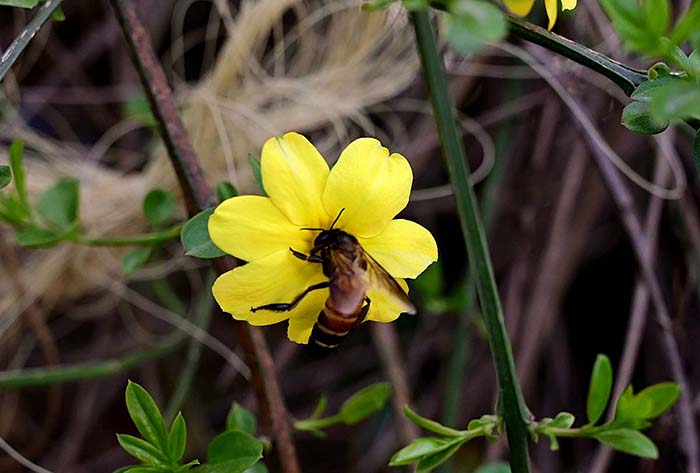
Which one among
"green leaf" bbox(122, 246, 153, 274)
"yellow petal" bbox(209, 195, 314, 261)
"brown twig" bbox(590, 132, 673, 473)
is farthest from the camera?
"brown twig" bbox(590, 132, 673, 473)

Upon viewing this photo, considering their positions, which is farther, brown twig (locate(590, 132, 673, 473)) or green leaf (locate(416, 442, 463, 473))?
brown twig (locate(590, 132, 673, 473))

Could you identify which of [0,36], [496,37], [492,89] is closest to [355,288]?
[496,37]

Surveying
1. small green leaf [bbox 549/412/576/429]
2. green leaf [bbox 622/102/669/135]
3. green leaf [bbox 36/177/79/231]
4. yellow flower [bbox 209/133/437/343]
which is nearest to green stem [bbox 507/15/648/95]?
green leaf [bbox 622/102/669/135]

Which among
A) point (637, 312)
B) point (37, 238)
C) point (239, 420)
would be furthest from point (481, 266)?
point (637, 312)

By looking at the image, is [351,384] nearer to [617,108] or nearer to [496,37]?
[617,108]

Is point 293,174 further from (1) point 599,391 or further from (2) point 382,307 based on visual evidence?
(1) point 599,391

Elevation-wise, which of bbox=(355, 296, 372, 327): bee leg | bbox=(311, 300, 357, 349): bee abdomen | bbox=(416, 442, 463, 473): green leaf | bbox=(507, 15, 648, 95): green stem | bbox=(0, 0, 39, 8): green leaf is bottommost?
bbox=(416, 442, 463, 473): green leaf

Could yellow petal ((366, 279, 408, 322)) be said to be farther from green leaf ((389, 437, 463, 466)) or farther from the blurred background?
the blurred background

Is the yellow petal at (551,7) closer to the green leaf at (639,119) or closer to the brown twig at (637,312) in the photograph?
the green leaf at (639,119)
